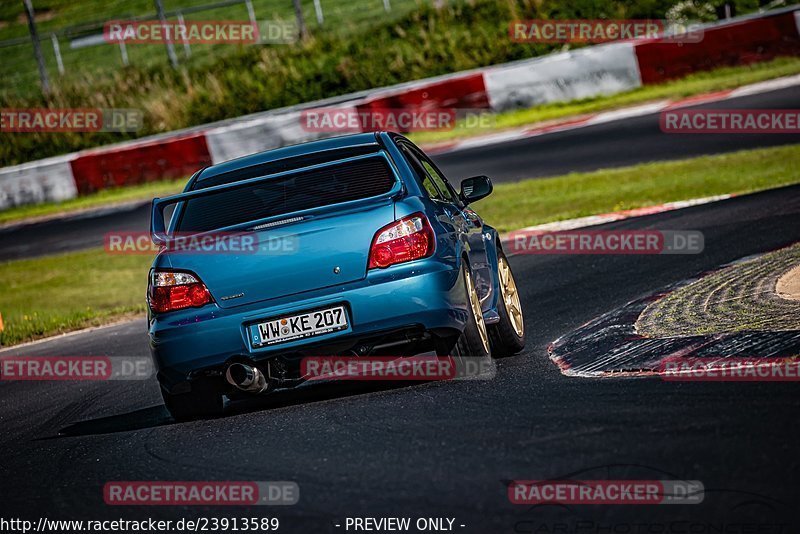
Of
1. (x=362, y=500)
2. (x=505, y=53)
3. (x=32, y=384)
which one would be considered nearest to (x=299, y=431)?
(x=362, y=500)

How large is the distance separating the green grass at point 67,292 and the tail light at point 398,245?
7348mm

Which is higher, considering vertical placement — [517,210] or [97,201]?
[97,201]

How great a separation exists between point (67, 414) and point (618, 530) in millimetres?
4864

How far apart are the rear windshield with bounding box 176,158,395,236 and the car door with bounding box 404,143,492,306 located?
1.52 ft

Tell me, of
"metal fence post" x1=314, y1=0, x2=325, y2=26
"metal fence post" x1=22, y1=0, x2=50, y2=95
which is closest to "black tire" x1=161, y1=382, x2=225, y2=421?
"metal fence post" x1=22, y1=0, x2=50, y2=95

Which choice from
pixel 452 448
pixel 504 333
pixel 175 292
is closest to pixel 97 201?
pixel 504 333

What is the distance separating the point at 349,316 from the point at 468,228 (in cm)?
142

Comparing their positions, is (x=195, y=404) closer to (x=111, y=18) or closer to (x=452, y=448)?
(x=452, y=448)

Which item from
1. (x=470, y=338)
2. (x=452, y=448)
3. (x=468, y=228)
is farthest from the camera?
(x=468, y=228)

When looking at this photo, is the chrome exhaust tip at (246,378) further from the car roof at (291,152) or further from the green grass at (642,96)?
the green grass at (642,96)

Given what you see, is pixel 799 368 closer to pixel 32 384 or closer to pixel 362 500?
pixel 362 500

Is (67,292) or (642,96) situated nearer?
(67,292)

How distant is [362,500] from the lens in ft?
15.1

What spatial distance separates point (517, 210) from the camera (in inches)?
620
